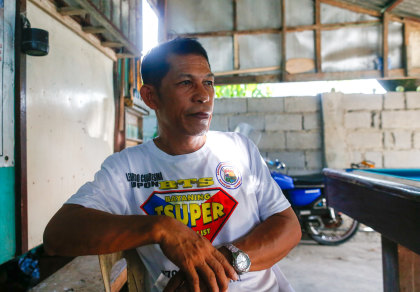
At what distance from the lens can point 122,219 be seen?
1.01 m

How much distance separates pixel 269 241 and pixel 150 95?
→ 2.75 feet

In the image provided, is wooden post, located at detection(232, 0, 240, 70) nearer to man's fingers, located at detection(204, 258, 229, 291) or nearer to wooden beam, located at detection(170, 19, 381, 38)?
wooden beam, located at detection(170, 19, 381, 38)

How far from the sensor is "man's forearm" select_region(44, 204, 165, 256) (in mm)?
990

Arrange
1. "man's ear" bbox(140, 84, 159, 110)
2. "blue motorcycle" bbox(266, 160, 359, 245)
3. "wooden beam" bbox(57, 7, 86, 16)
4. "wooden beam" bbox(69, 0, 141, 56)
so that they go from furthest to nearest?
"blue motorcycle" bbox(266, 160, 359, 245) < "wooden beam" bbox(57, 7, 86, 16) < "wooden beam" bbox(69, 0, 141, 56) < "man's ear" bbox(140, 84, 159, 110)

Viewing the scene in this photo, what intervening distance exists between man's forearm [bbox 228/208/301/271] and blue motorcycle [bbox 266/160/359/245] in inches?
110

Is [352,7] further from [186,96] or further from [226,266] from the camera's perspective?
[226,266]

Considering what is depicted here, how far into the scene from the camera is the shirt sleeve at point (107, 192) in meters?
1.11

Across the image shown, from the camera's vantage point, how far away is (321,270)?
3.34m

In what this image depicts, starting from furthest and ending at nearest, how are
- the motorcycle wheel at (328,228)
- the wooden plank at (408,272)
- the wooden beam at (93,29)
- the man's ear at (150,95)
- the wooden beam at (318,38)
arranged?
the wooden beam at (318,38)
the motorcycle wheel at (328,228)
the wooden beam at (93,29)
the wooden plank at (408,272)
the man's ear at (150,95)

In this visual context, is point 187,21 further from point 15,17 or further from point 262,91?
point 262,91

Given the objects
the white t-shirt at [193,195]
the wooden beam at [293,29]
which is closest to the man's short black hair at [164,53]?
the white t-shirt at [193,195]

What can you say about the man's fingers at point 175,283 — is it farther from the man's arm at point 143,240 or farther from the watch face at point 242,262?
the watch face at point 242,262

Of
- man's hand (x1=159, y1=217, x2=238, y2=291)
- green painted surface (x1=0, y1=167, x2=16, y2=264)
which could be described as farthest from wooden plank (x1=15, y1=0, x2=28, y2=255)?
man's hand (x1=159, y1=217, x2=238, y2=291)

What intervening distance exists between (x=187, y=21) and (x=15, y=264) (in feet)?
14.7
